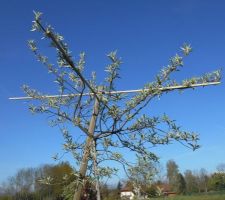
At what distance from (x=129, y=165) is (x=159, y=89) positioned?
2.57 feet

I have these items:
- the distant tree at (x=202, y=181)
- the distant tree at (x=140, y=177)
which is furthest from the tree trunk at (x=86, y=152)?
the distant tree at (x=202, y=181)

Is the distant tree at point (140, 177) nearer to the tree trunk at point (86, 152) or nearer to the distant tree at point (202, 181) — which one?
the tree trunk at point (86, 152)

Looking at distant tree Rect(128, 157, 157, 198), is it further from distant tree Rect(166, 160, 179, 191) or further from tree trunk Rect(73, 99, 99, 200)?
distant tree Rect(166, 160, 179, 191)

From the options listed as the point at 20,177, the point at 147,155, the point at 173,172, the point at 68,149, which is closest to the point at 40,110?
the point at 68,149

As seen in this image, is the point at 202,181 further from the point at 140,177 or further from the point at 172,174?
the point at 140,177

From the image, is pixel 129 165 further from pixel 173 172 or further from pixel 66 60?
pixel 173 172

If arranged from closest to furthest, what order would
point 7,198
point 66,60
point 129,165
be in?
point 66,60 < point 129,165 < point 7,198

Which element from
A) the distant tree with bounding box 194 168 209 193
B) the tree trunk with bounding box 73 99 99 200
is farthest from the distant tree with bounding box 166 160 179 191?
the tree trunk with bounding box 73 99 99 200

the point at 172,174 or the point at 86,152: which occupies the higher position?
the point at 172,174

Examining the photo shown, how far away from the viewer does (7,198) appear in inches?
3056

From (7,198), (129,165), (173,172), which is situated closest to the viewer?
(129,165)

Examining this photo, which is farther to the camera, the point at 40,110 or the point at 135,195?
the point at 40,110

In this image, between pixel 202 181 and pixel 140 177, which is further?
pixel 202 181

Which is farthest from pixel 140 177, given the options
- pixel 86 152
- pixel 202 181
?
pixel 202 181
